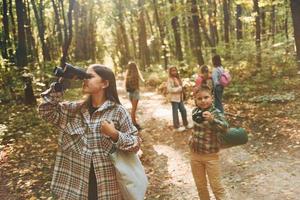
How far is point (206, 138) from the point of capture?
559 centimetres

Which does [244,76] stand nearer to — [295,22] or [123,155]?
[295,22]

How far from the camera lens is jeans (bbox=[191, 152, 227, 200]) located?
5.64 meters

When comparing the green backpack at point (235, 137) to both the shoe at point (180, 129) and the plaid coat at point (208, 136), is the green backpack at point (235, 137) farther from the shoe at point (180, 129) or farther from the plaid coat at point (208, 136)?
the shoe at point (180, 129)

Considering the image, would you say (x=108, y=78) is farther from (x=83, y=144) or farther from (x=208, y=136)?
(x=208, y=136)

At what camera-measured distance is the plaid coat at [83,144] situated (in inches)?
147

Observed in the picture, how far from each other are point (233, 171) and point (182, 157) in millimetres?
1803

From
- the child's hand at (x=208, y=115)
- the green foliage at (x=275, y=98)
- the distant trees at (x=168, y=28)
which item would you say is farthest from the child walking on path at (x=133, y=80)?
the child's hand at (x=208, y=115)

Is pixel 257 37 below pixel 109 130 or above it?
above

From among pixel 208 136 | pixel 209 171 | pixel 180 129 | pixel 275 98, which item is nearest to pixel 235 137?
pixel 208 136

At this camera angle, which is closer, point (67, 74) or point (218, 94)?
point (67, 74)

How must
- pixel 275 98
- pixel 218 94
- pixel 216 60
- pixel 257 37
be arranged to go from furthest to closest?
pixel 257 37 < pixel 275 98 < pixel 218 94 < pixel 216 60

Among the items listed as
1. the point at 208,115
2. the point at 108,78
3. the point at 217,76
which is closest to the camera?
the point at 108,78

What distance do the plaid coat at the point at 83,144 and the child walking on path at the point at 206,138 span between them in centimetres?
182

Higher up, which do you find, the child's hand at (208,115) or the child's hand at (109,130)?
the child's hand at (109,130)
